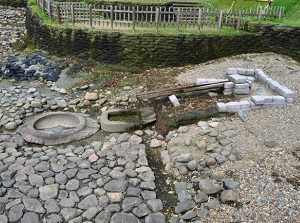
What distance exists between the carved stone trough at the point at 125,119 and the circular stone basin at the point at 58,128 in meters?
0.38

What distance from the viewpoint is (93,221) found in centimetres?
621

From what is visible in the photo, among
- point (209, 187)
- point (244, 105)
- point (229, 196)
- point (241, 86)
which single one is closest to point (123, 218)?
point (209, 187)

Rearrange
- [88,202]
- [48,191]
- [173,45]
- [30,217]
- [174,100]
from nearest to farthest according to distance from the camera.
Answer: [30,217] → [88,202] → [48,191] → [174,100] → [173,45]

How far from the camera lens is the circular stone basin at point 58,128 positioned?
891 centimetres

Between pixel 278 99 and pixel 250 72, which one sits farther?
pixel 250 72

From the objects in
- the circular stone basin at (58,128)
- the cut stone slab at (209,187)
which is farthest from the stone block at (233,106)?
the circular stone basin at (58,128)

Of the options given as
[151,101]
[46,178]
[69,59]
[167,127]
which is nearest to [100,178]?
[46,178]

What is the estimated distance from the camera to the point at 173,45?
12.9 metres

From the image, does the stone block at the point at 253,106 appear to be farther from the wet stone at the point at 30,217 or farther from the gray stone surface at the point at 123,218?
the wet stone at the point at 30,217

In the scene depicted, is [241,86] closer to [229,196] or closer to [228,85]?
[228,85]

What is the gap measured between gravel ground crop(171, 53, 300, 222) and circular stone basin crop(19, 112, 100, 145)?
4209 millimetres

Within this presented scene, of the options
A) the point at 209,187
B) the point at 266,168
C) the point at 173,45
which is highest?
the point at 173,45

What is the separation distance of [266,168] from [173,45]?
732 centimetres

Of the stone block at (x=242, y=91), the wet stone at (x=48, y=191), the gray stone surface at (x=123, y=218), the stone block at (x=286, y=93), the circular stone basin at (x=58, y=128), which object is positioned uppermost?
the stone block at (x=286, y=93)
